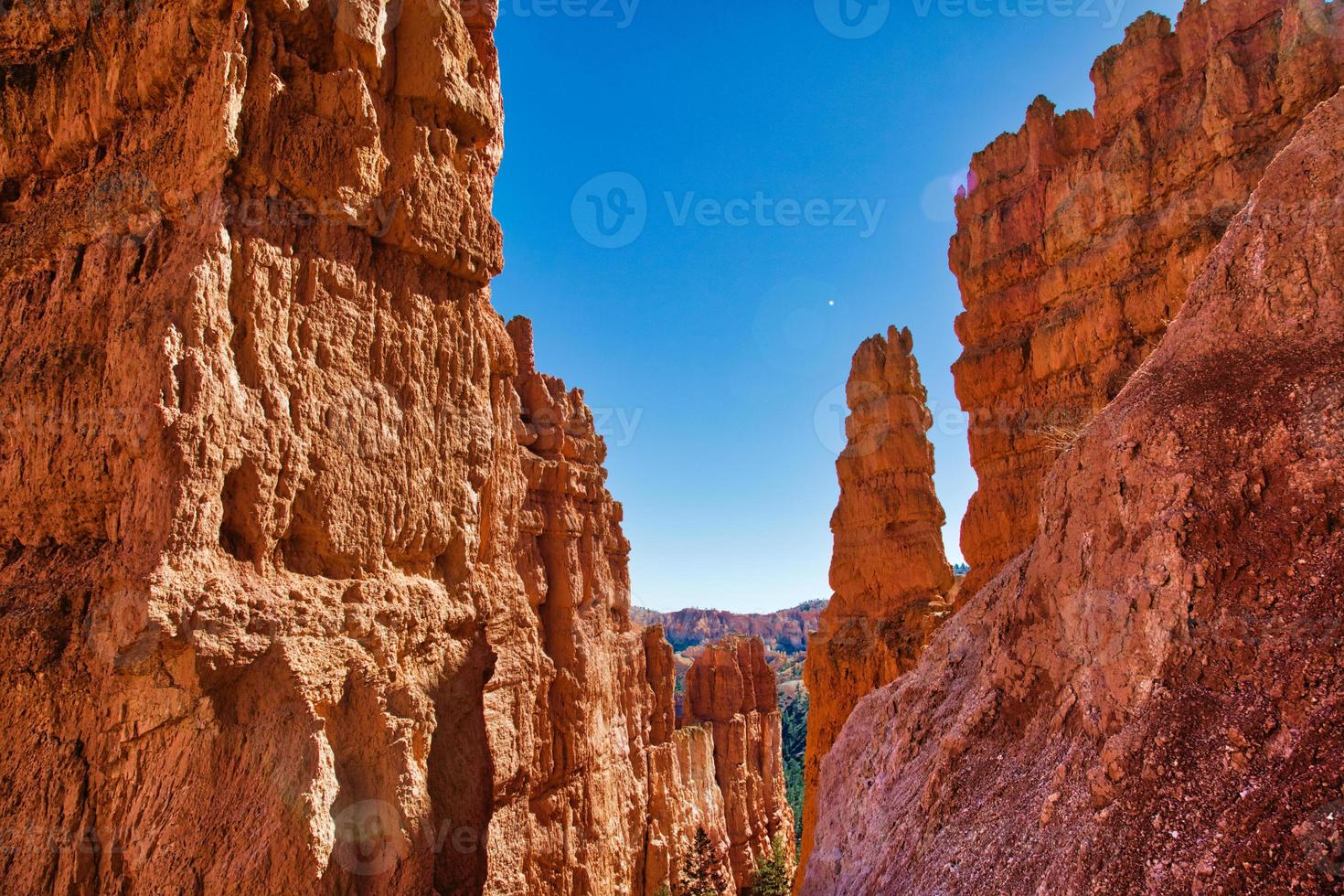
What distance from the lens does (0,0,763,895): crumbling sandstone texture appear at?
5168 mm

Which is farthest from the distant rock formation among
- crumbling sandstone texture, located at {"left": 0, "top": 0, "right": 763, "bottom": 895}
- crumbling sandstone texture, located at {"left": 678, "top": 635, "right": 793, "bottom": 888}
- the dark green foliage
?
crumbling sandstone texture, located at {"left": 0, "top": 0, "right": 763, "bottom": 895}

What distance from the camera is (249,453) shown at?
557 cm

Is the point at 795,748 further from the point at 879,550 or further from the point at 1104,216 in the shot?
the point at 1104,216

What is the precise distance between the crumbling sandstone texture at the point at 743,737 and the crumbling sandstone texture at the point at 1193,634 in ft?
121

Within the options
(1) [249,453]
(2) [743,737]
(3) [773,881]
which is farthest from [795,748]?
(1) [249,453]

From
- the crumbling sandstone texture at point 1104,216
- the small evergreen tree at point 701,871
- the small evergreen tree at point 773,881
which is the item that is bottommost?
the small evergreen tree at point 773,881

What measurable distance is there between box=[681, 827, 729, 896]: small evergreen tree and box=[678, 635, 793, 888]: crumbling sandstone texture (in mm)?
12693

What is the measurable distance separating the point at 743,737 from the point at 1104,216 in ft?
116

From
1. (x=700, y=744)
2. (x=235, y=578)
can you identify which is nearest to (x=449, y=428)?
(x=235, y=578)

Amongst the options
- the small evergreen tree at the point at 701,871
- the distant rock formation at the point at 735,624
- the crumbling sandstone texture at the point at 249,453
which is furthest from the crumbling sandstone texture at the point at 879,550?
the distant rock formation at the point at 735,624

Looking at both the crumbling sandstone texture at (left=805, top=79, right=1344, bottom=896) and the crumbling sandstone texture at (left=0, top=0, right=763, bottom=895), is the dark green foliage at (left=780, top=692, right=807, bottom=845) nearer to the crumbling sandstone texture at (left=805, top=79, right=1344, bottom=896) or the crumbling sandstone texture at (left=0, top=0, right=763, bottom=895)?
the crumbling sandstone texture at (left=0, top=0, right=763, bottom=895)

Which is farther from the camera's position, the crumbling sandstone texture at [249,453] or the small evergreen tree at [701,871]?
the small evergreen tree at [701,871]

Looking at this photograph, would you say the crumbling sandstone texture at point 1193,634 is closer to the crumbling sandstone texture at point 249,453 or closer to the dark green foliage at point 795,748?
the crumbling sandstone texture at point 249,453

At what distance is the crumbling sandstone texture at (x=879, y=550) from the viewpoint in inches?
987
